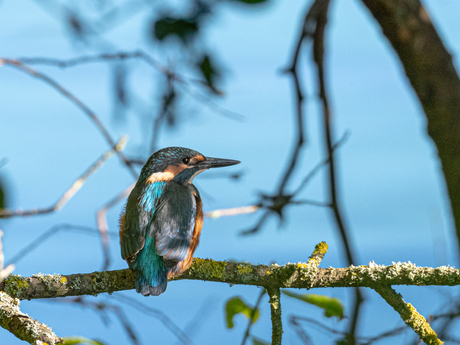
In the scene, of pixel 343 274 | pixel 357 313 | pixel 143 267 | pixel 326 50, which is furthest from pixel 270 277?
pixel 326 50

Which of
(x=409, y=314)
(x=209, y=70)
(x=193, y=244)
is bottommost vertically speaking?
(x=409, y=314)

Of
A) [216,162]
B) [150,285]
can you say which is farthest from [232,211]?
[150,285]

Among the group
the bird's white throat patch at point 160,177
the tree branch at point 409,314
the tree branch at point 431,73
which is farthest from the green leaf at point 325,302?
the tree branch at point 431,73

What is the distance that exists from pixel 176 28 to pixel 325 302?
1108 millimetres

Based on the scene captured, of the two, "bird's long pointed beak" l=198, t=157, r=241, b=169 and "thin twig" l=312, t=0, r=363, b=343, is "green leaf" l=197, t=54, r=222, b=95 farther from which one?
"thin twig" l=312, t=0, r=363, b=343

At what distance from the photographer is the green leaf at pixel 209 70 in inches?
77.3

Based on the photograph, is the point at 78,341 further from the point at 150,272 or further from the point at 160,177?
the point at 160,177

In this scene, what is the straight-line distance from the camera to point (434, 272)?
67.2 inches

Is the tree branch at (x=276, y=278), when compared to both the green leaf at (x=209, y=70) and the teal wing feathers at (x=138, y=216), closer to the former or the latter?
the teal wing feathers at (x=138, y=216)

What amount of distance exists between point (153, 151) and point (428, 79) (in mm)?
1494

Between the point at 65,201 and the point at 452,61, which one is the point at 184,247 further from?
the point at 452,61

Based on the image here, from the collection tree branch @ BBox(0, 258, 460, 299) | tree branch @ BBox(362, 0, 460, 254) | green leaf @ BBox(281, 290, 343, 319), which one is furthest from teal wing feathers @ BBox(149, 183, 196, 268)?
tree branch @ BBox(362, 0, 460, 254)

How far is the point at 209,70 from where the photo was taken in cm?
197

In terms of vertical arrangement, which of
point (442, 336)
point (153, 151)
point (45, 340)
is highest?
point (153, 151)
